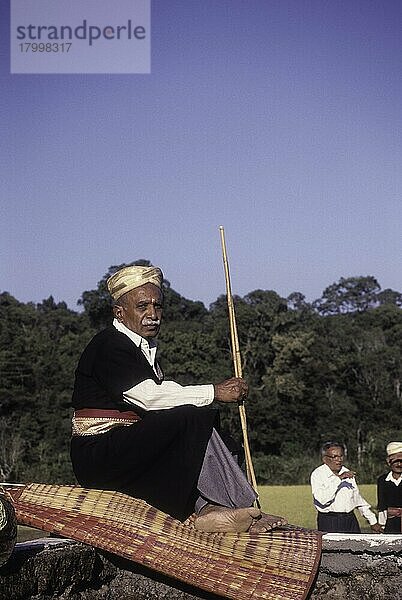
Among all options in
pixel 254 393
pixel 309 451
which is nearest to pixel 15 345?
pixel 254 393

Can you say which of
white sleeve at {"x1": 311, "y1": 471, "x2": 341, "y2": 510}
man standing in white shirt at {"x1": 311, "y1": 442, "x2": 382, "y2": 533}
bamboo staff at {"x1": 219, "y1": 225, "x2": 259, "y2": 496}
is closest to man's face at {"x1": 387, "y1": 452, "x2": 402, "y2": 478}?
man standing in white shirt at {"x1": 311, "y1": 442, "x2": 382, "y2": 533}

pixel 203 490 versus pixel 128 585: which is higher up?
pixel 203 490

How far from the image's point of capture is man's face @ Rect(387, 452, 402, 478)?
7.76 meters

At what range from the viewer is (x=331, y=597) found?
410 centimetres

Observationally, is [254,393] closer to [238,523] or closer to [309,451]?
[309,451]

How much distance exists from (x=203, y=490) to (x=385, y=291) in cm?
6575

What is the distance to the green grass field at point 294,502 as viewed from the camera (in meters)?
22.2

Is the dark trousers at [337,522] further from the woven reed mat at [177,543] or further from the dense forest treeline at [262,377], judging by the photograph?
the dense forest treeline at [262,377]

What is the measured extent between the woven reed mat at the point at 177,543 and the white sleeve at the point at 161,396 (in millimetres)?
403

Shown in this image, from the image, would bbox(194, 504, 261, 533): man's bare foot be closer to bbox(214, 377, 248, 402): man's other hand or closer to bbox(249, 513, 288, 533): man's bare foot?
bbox(249, 513, 288, 533): man's bare foot

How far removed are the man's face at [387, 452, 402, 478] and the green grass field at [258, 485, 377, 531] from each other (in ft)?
43.9

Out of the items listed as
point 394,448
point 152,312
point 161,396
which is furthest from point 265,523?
point 394,448

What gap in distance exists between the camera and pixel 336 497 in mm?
7770

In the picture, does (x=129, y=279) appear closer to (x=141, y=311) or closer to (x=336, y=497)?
(x=141, y=311)
